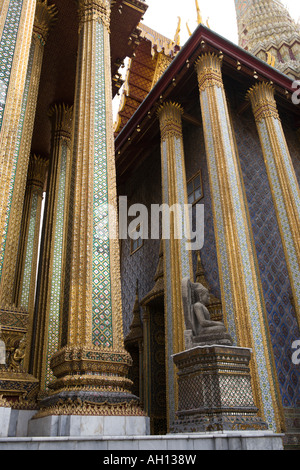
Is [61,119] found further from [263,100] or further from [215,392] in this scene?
[215,392]

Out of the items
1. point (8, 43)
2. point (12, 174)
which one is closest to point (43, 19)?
point (8, 43)

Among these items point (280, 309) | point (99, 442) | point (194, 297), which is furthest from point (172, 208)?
point (99, 442)

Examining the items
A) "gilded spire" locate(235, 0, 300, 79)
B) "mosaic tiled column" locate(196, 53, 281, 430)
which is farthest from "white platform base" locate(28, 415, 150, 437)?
"gilded spire" locate(235, 0, 300, 79)

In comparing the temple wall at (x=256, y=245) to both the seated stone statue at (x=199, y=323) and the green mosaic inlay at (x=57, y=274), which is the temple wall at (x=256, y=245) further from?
the green mosaic inlay at (x=57, y=274)

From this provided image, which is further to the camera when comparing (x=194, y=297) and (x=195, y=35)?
(x=195, y=35)

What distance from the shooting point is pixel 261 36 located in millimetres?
17125

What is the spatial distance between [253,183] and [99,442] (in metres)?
7.71

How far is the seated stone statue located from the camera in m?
4.55

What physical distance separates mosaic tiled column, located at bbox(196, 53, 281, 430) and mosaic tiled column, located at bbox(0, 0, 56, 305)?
3466 mm

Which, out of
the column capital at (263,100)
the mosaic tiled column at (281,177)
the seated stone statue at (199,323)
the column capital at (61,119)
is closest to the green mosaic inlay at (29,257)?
the column capital at (61,119)

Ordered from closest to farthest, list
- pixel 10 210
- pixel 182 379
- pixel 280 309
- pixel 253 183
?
pixel 182 379 → pixel 10 210 → pixel 280 309 → pixel 253 183

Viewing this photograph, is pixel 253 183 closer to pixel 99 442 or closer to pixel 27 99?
pixel 27 99

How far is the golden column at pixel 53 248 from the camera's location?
678 centimetres

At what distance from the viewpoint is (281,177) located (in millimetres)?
8359
